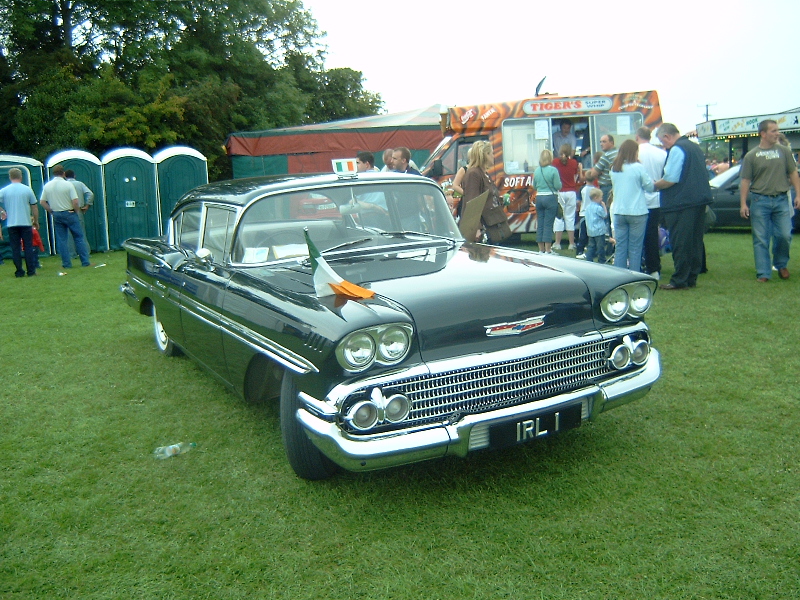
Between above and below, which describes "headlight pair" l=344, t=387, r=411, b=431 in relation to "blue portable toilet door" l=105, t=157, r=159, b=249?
below

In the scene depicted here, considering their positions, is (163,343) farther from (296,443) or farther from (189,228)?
(296,443)

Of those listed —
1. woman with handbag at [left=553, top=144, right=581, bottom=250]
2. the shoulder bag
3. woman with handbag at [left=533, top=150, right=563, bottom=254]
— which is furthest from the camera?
woman with handbag at [left=553, top=144, right=581, bottom=250]

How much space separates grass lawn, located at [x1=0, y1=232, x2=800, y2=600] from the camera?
274 cm

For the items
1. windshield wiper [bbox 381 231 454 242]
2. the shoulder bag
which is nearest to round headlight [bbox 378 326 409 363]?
windshield wiper [bbox 381 231 454 242]

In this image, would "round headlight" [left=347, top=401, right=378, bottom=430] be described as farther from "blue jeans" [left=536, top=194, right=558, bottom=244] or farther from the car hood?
"blue jeans" [left=536, top=194, right=558, bottom=244]

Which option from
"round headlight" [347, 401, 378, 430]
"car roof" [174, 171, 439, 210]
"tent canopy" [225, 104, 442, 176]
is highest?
"tent canopy" [225, 104, 442, 176]

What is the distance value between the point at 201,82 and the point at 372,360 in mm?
25186

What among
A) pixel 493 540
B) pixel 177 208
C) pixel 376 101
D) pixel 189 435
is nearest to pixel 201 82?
pixel 376 101

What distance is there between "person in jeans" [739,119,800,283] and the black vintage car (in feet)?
16.8

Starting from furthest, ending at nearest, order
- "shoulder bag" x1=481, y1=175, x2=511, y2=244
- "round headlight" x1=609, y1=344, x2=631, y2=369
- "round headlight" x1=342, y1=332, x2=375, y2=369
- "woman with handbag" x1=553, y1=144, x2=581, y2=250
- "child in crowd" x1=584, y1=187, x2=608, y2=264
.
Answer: "woman with handbag" x1=553, y1=144, x2=581, y2=250, "child in crowd" x1=584, y1=187, x2=608, y2=264, "shoulder bag" x1=481, y1=175, x2=511, y2=244, "round headlight" x1=609, y1=344, x2=631, y2=369, "round headlight" x1=342, y1=332, x2=375, y2=369

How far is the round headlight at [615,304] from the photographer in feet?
12.0

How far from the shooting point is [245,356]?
12.7 ft

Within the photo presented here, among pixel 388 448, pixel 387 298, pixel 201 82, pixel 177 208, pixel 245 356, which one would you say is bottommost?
pixel 388 448

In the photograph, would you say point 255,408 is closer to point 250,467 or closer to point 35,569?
point 250,467
